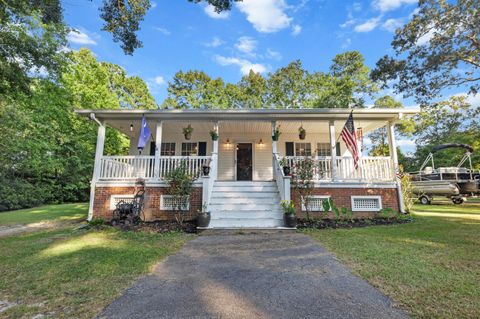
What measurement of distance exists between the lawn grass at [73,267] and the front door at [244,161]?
5.54 metres

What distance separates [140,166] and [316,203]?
6.27 meters

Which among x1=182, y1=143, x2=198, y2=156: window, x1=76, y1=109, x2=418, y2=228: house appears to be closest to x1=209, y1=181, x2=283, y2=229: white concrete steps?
x1=76, y1=109, x2=418, y2=228: house

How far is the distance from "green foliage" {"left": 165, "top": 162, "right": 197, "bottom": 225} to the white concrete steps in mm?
861

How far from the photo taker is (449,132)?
2342 centimetres

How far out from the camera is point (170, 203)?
24.6 feet

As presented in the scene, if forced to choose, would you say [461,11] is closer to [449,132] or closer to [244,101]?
[244,101]

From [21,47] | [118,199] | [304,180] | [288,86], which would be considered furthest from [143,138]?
[288,86]

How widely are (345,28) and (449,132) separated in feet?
65.3

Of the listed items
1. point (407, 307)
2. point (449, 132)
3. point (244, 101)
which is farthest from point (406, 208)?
point (449, 132)

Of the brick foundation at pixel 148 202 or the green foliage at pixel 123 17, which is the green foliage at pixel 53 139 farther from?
the green foliage at pixel 123 17

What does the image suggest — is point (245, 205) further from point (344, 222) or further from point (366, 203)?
point (366, 203)

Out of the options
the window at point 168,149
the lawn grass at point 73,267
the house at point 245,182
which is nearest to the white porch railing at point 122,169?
the house at point 245,182

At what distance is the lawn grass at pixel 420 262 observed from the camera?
7.70ft

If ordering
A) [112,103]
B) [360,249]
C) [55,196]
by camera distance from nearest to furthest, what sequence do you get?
[360,249]
[55,196]
[112,103]
